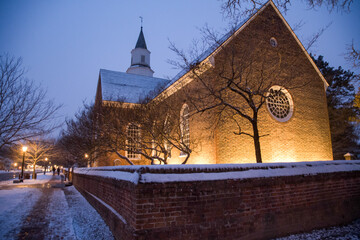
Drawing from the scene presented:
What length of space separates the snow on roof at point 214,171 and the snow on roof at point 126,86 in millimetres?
16155

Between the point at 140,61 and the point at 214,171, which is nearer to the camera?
the point at 214,171

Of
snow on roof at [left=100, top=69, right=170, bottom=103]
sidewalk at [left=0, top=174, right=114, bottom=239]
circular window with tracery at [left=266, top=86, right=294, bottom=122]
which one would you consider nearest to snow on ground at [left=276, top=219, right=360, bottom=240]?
sidewalk at [left=0, top=174, right=114, bottom=239]

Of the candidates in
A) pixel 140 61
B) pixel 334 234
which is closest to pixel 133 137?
pixel 334 234

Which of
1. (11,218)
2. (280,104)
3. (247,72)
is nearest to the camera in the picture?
(11,218)

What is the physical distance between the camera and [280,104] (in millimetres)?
14422

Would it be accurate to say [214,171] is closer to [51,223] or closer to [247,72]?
[51,223]

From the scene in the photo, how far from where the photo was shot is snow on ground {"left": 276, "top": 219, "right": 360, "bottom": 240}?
488cm

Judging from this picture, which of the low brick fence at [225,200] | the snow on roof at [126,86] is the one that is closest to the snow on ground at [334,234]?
the low brick fence at [225,200]

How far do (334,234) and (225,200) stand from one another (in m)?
3.14

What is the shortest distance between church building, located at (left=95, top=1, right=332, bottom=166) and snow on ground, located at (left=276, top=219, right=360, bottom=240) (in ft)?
19.8

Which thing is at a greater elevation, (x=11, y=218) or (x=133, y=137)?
(x=133, y=137)

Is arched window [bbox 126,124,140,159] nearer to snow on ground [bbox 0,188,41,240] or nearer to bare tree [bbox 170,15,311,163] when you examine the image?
bare tree [bbox 170,15,311,163]

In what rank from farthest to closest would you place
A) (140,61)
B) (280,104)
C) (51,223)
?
(140,61) → (280,104) → (51,223)

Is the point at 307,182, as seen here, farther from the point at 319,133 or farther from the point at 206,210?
Answer: the point at 319,133
